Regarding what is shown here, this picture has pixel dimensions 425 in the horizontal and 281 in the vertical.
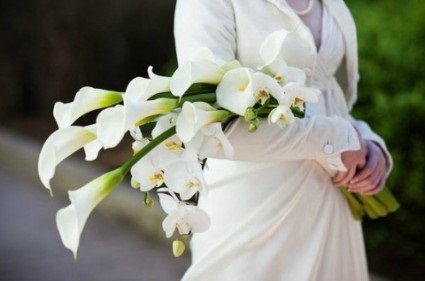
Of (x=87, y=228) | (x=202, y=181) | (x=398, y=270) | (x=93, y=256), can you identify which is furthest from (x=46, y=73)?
(x=202, y=181)

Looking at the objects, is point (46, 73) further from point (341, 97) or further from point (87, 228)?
point (341, 97)

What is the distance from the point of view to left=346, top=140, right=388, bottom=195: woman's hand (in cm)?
192

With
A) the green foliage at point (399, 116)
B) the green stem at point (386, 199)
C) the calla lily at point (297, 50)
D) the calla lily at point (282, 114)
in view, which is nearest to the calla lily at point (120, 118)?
the calla lily at point (282, 114)

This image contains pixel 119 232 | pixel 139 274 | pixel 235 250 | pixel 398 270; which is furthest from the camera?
pixel 119 232

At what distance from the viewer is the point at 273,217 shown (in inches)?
74.2

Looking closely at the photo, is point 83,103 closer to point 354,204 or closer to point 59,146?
point 59,146

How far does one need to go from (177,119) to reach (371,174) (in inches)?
25.8

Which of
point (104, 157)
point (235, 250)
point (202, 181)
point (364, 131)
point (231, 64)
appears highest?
point (231, 64)

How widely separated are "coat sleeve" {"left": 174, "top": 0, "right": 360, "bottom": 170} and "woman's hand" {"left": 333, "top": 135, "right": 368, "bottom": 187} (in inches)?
1.5

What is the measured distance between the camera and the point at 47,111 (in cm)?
772

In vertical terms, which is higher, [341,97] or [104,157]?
[341,97]

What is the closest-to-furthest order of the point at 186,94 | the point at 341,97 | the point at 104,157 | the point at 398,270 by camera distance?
the point at 186,94
the point at 341,97
the point at 398,270
the point at 104,157

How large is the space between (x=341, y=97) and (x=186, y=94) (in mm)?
669

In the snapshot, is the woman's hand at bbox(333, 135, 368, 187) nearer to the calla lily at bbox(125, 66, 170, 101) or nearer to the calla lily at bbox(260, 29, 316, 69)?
the calla lily at bbox(260, 29, 316, 69)
